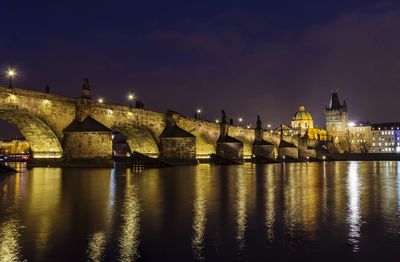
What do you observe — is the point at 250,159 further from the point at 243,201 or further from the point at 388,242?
the point at 388,242

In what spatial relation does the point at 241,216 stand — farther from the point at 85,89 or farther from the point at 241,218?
the point at 85,89

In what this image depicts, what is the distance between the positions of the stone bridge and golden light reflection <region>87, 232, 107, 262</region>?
28.7 metres

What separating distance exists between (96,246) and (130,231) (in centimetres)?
138

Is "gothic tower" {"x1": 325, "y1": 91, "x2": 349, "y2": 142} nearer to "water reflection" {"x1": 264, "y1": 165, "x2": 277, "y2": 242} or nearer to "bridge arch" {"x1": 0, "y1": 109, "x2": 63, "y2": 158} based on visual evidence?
"bridge arch" {"x1": 0, "y1": 109, "x2": 63, "y2": 158}

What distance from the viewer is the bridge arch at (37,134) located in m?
38.2

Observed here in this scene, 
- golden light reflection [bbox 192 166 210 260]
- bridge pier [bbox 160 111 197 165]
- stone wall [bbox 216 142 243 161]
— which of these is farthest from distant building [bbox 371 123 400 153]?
golden light reflection [bbox 192 166 210 260]

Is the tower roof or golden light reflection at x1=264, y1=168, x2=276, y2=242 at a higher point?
the tower roof

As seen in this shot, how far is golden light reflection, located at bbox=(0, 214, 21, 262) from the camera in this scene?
7.44m

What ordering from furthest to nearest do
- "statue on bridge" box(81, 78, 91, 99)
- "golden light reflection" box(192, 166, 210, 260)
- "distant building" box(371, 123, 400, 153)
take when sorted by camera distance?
1. "distant building" box(371, 123, 400, 153)
2. "statue on bridge" box(81, 78, 91, 99)
3. "golden light reflection" box(192, 166, 210, 260)

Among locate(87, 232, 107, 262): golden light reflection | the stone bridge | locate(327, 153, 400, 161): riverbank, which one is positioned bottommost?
locate(87, 232, 107, 262): golden light reflection

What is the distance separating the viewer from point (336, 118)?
18000 cm

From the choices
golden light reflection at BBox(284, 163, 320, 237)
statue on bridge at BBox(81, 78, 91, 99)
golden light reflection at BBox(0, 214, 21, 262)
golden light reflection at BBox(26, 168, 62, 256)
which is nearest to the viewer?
golden light reflection at BBox(0, 214, 21, 262)

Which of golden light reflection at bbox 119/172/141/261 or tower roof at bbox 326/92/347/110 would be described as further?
tower roof at bbox 326/92/347/110

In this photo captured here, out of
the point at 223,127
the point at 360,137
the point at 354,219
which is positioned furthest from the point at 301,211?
the point at 360,137
